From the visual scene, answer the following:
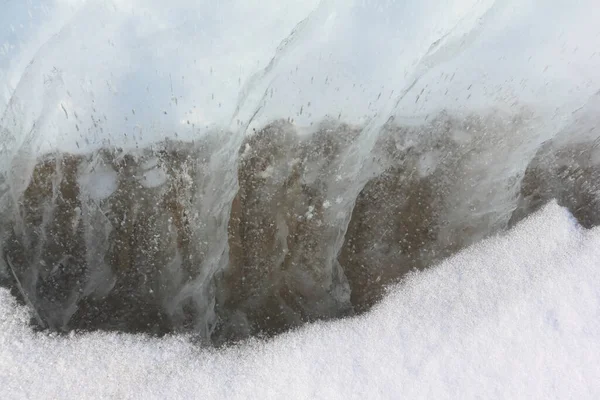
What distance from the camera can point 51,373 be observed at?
2275 millimetres

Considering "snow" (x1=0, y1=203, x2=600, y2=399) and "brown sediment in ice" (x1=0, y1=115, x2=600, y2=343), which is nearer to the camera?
"snow" (x1=0, y1=203, x2=600, y2=399)

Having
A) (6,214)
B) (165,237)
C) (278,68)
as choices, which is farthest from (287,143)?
(6,214)

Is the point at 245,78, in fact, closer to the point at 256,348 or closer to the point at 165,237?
the point at 165,237

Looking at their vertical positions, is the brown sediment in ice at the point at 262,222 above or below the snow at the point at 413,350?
above

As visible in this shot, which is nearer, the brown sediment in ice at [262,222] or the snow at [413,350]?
the snow at [413,350]

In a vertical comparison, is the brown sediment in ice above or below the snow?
above

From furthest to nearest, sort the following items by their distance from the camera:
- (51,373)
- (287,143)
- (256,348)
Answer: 1. (287,143)
2. (256,348)
3. (51,373)

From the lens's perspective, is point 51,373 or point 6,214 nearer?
point 51,373

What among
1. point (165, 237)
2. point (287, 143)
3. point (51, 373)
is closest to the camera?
point (51, 373)

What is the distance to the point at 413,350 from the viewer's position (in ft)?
8.10

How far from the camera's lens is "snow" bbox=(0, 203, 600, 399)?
2.31 m

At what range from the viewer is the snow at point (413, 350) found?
7.58ft

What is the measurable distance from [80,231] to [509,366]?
2540 mm

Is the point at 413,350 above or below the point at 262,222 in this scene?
below
